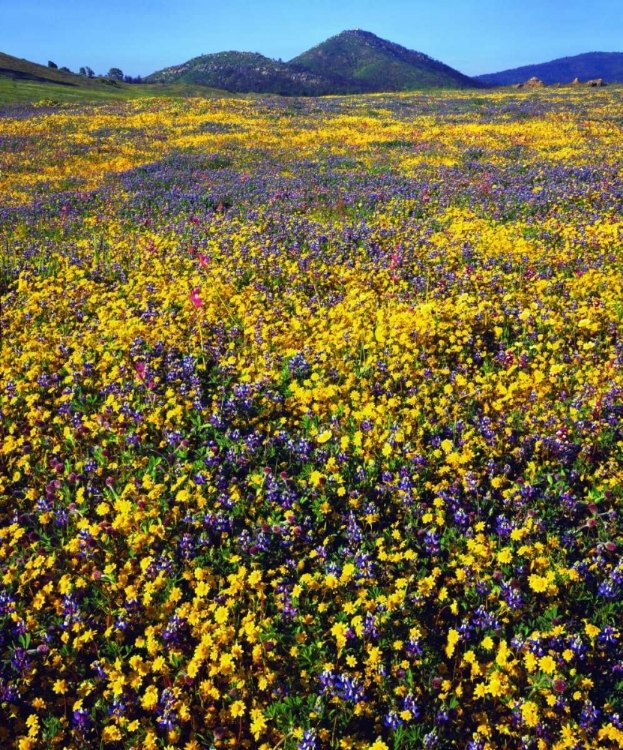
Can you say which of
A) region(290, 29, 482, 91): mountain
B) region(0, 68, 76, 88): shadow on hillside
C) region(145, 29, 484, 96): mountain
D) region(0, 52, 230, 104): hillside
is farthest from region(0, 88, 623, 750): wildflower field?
region(290, 29, 482, 91): mountain

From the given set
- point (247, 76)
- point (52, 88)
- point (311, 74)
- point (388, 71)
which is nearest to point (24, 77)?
point (52, 88)

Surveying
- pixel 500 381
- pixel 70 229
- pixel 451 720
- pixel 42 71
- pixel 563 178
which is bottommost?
pixel 451 720

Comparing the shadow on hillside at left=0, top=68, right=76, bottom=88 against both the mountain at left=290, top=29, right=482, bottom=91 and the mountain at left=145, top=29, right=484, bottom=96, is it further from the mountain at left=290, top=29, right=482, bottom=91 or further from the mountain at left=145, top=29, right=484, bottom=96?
the mountain at left=290, top=29, right=482, bottom=91

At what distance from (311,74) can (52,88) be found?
9299 centimetres

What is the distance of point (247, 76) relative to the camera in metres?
127

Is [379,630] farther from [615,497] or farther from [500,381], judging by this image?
[500,381]

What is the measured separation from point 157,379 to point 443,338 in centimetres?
387

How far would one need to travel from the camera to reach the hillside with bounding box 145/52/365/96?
113375mm

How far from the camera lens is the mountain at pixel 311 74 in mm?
116812

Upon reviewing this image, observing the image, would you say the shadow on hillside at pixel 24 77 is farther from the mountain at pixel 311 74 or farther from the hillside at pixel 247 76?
the mountain at pixel 311 74

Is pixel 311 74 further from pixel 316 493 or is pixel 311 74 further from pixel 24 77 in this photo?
pixel 316 493

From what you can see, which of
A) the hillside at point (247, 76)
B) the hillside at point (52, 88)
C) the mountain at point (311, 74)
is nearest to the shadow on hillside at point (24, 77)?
the hillside at point (52, 88)

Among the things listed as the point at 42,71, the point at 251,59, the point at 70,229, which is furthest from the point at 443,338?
the point at 251,59

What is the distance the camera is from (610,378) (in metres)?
6.22
